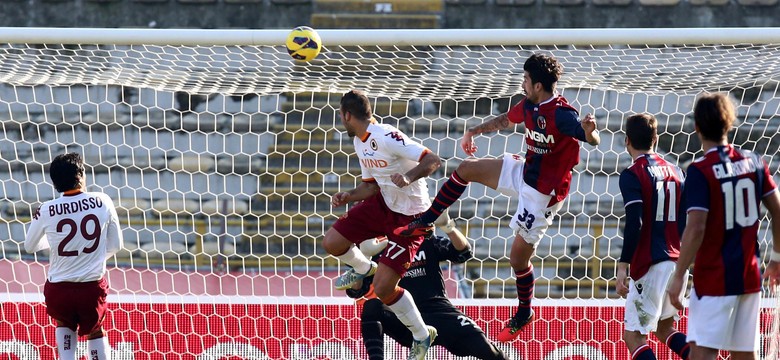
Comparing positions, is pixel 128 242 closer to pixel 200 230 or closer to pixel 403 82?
pixel 200 230

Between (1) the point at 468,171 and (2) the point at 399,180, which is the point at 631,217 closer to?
(1) the point at 468,171

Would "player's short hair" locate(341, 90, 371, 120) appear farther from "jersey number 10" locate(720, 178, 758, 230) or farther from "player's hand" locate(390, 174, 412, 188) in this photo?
"jersey number 10" locate(720, 178, 758, 230)

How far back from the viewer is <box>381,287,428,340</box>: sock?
6367mm

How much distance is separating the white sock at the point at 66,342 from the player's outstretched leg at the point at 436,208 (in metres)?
2.00

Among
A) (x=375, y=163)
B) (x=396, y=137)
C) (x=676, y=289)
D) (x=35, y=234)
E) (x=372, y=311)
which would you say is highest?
(x=676, y=289)

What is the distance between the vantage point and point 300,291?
8188 mm

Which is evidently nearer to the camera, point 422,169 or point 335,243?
point 422,169

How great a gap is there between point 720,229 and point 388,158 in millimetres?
2284

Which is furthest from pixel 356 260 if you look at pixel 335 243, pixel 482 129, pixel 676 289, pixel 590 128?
pixel 676 289

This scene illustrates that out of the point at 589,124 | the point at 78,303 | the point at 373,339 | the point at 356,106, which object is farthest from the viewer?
the point at 373,339

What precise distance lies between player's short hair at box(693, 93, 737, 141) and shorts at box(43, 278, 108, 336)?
3.47 m

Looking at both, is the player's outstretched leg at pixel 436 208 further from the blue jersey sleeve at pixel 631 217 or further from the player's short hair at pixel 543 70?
the blue jersey sleeve at pixel 631 217

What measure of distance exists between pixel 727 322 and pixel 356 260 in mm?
2671

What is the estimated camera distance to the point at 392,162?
638 centimetres
